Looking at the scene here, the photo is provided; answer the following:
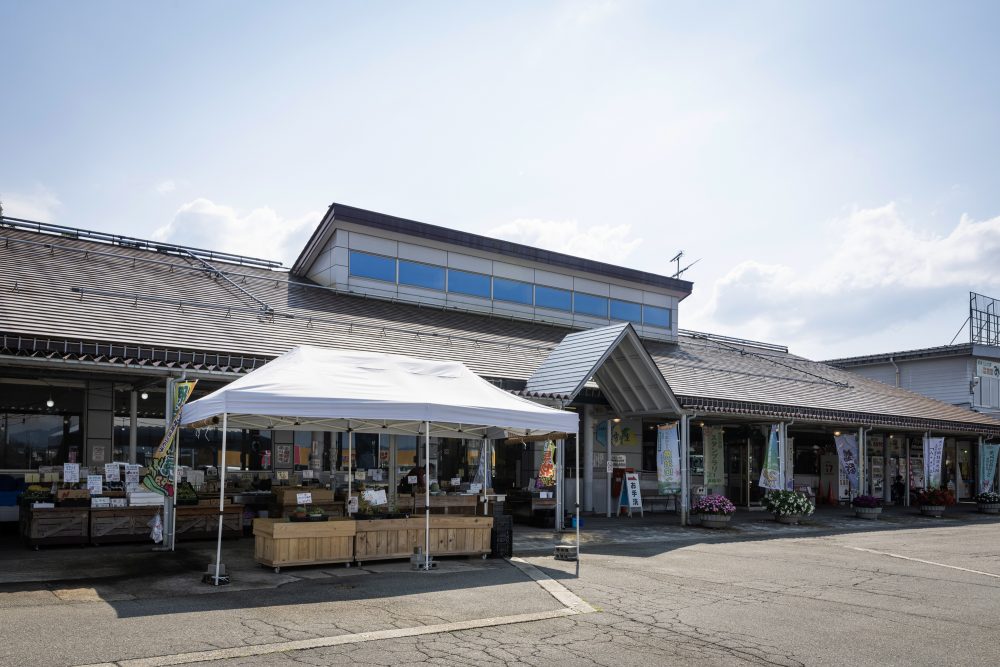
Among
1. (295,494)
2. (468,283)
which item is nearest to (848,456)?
(468,283)

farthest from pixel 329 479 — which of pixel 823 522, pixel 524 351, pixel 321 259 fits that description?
pixel 823 522

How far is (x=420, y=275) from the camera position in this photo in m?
23.4

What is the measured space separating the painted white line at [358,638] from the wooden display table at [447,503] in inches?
198

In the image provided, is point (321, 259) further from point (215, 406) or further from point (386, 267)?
point (215, 406)

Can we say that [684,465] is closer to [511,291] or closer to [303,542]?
[511,291]

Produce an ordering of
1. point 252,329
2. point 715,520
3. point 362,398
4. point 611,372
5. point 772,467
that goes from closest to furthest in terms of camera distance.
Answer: point 362,398, point 252,329, point 715,520, point 611,372, point 772,467

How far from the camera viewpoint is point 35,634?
23.3 feet

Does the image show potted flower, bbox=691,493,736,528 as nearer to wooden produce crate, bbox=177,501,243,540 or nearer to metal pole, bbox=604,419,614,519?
metal pole, bbox=604,419,614,519

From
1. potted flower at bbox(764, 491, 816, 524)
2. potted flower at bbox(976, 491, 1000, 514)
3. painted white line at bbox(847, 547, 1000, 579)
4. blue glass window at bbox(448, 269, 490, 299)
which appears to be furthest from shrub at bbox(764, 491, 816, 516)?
potted flower at bbox(976, 491, 1000, 514)

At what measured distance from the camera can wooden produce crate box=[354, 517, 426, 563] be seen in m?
11.6

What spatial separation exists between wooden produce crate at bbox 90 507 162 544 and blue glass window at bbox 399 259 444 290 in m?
11.0

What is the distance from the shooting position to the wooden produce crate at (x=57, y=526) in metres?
A: 12.3

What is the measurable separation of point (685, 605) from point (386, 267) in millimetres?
15148

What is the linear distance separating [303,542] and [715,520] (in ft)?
36.1
